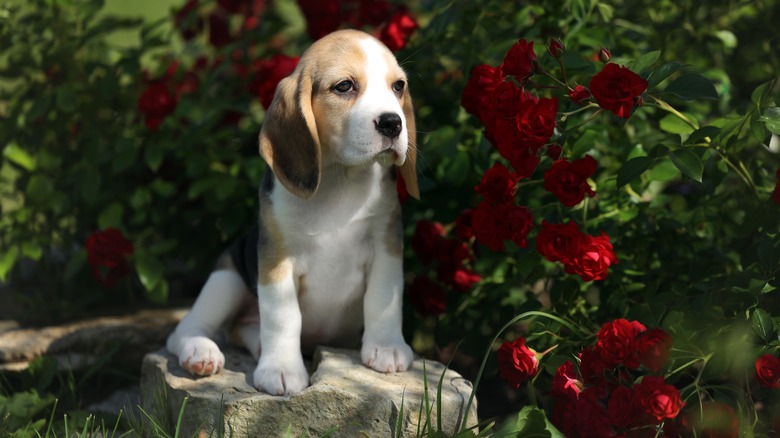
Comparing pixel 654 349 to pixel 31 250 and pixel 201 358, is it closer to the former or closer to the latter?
pixel 201 358

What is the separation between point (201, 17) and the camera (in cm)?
577

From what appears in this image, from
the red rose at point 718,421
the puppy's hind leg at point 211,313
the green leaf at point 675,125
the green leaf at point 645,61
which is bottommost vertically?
the red rose at point 718,421

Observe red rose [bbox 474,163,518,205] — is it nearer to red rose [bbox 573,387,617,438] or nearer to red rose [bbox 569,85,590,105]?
red rose [bbox 569,85,590,105]

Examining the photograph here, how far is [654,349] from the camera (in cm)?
317

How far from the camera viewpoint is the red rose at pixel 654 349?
318 centimetres

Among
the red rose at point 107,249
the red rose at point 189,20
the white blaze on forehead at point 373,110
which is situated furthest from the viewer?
the red rose at point 189,20

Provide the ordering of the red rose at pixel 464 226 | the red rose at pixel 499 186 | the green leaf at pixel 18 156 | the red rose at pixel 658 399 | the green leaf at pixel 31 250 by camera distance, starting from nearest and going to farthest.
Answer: the red rose at pixel 658 399
the red rose at pixel 499 186
the red rose at pixel 464 226
the green leaf at pixel 31 250
the green leaf at pixel 18 156

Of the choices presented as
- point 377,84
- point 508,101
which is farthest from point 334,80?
point 508,101

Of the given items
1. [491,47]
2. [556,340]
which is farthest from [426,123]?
[556,340]

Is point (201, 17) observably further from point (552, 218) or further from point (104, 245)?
point (552, 218)

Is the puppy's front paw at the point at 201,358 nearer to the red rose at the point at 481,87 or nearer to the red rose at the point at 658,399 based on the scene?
the red rose at the point at 481,87

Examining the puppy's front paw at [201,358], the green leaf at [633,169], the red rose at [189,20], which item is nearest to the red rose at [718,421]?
the green leaf at [633,169]

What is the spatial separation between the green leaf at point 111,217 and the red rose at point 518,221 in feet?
7.66

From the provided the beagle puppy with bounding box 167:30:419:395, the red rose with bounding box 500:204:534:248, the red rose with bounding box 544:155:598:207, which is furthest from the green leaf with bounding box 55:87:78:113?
the red rose with bounding box 544:155:598:207
